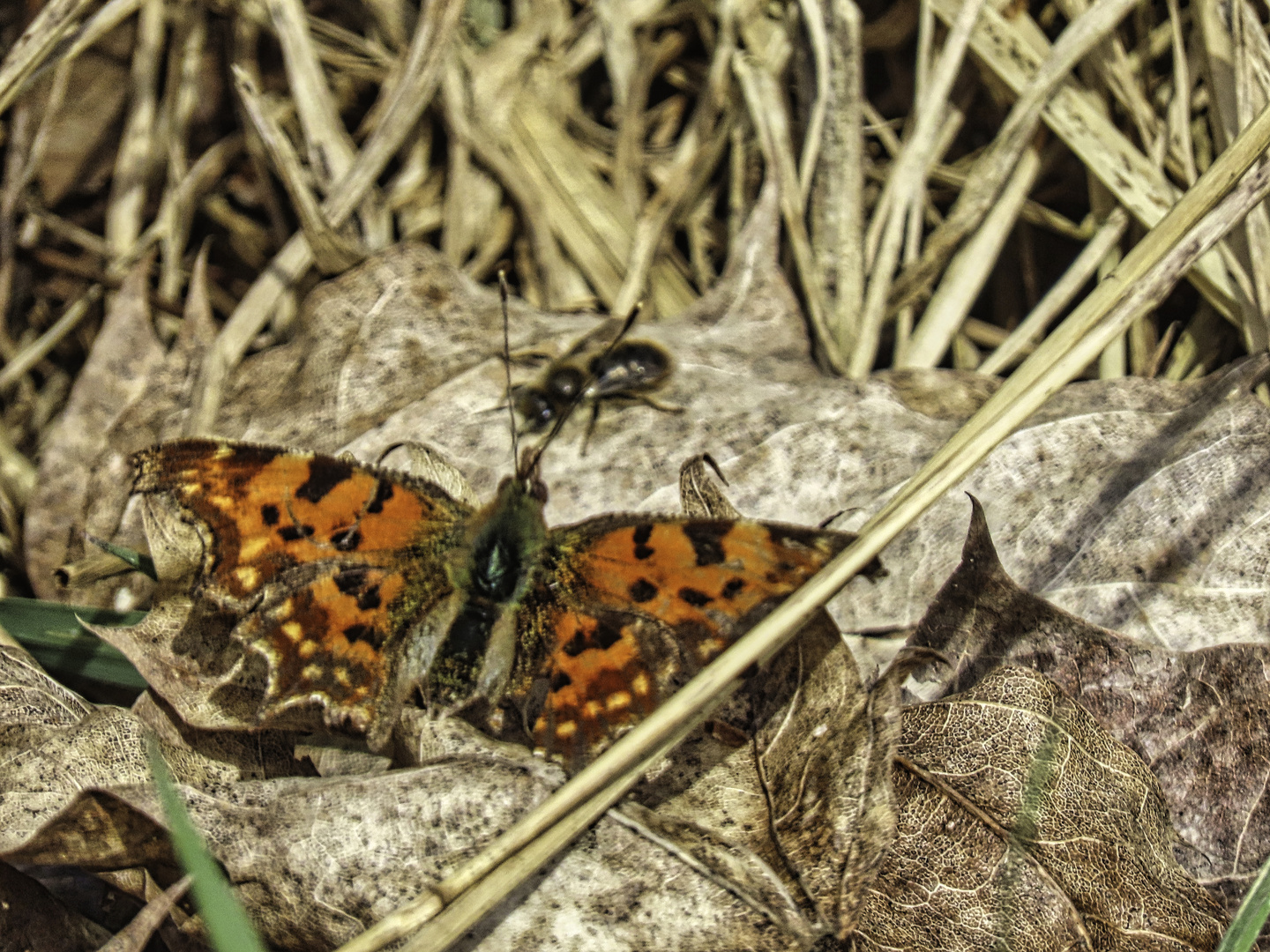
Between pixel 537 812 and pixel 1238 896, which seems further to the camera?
pixel 1238 896

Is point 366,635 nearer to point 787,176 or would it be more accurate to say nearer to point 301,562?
point 301,562

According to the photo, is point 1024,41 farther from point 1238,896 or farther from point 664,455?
point 1238,896

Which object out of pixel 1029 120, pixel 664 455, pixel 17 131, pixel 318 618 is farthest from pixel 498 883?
pixel 17 131

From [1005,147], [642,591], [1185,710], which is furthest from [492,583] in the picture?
[1005,147]

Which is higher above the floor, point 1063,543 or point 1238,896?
point 1063,543

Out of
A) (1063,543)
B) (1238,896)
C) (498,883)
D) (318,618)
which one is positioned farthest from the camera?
(1063,543)

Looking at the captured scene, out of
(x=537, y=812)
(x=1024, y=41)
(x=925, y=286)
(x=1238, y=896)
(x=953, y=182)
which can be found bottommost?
(x=1238, y=896)
